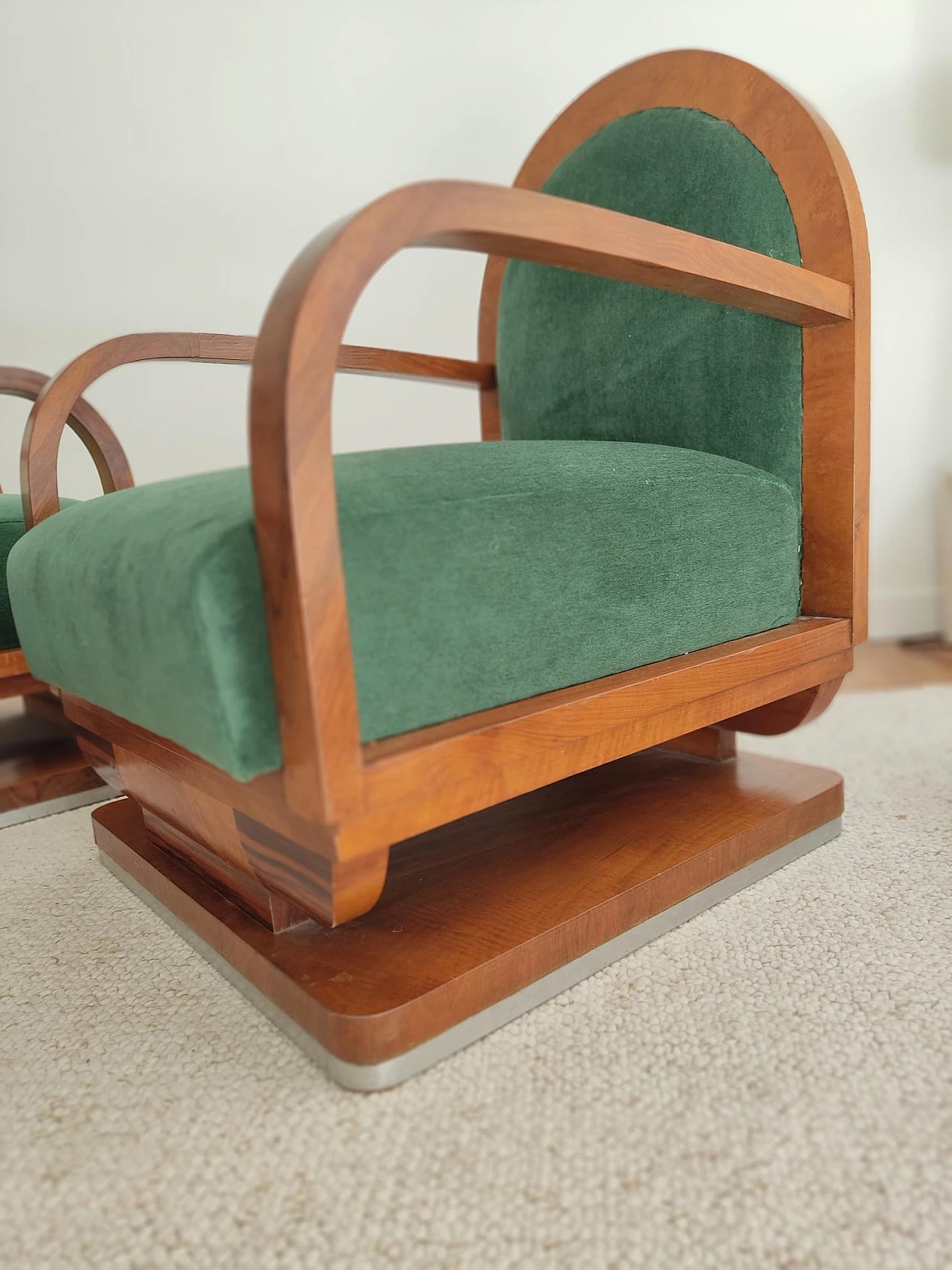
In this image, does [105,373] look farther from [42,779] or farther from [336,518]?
[336,518]

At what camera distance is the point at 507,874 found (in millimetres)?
759

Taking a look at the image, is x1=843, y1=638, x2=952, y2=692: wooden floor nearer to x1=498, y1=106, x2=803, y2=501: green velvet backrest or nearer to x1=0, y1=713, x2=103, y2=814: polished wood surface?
x1=498, y1=106, x2=803, y2=501: green velvet backrest

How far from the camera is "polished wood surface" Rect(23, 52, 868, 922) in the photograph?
1.59ft

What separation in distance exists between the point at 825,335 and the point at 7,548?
3.14 feet

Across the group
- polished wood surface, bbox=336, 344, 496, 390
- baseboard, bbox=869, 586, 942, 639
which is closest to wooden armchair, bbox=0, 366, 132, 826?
polished wood surface, bbox=336, 344, 496, 390

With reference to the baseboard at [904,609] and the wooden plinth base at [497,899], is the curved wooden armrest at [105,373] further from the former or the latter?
the baseboard at [904,609]

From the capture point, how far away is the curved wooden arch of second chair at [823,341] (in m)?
0.83

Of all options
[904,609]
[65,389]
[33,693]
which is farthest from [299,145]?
[904,609]

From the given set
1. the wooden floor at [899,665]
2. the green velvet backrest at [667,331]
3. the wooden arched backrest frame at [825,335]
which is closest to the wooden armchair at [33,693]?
the green velvet backrest at [667,331]

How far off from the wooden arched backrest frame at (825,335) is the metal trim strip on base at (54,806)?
927 mm

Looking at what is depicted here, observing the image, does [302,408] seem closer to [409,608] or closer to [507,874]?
[409,608]

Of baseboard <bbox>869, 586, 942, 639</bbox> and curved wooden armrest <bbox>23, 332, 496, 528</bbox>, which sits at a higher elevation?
curved wooden armrest <bbox>23, 332, 496, 528</bbox>

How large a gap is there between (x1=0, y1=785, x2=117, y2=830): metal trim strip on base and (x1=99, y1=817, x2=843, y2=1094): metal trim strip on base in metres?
A: 0.29

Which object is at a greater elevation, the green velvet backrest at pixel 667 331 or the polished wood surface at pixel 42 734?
A: the green velvet backrest at pixel 667 331
